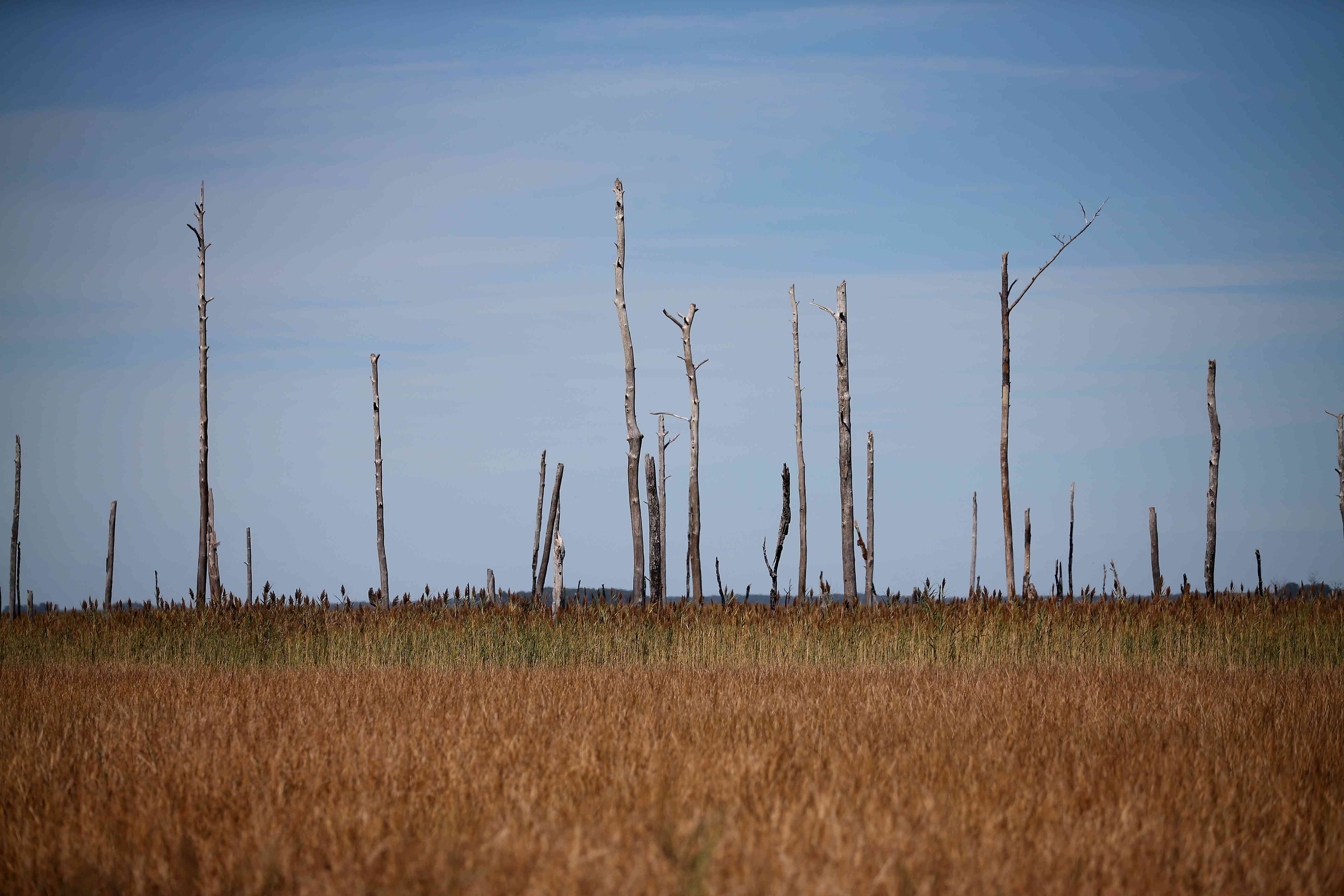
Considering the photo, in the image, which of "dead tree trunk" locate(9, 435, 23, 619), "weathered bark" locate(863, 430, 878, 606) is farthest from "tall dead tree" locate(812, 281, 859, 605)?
"dead tree trunk" locate(9, 435, 23, 619)

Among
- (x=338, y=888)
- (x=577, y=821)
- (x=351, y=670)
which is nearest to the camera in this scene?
(x=338, y=888)

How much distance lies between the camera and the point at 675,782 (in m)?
5.10

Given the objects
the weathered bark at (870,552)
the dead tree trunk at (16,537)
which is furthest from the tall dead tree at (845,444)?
the dead tree trunk at (16,537)

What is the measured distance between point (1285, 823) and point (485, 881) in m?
3.71

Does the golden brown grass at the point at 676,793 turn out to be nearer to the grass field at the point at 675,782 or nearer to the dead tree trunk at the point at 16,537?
the grass field at the point at 675,782

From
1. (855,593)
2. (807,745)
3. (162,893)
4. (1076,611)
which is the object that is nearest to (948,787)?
(807,745)

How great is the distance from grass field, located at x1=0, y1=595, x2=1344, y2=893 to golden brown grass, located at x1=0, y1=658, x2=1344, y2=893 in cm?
2

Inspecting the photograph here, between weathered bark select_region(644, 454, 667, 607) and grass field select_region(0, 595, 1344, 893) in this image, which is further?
weathered bark select_region(644, 454, 667, 607)

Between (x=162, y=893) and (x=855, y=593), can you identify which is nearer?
(x=162, y=893)

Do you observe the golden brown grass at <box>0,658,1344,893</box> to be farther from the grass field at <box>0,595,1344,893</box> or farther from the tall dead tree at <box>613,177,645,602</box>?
the tall dead tree at <box>613,177,645,602</box>

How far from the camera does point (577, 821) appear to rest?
410 cm

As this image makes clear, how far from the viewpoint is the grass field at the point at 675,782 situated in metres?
3.81

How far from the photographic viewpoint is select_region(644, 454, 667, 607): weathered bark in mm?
20734

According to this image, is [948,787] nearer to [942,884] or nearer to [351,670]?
[942,884]
